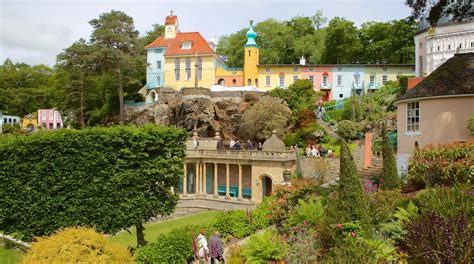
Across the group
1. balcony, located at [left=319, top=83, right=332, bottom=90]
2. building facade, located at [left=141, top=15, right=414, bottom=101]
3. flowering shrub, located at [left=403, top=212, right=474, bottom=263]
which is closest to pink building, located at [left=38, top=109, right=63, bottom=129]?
building facade, located at [left=141, top=15, right=414, bottom=101]

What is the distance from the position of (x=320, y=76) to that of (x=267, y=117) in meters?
16.7

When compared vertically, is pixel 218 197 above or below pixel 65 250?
below

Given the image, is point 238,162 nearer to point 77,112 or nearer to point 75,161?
point 75,161

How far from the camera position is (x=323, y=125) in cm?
3969

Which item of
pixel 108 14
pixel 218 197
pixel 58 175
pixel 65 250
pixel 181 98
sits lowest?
pixel 218 197

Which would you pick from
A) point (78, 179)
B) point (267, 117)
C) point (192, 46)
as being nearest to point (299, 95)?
point (267, 117)

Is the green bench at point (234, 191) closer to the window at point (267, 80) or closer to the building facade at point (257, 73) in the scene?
the building facade at point (257, 73)

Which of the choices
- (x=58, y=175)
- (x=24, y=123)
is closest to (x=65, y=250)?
(x=58, y=175)

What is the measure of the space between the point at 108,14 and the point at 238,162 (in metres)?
23.5

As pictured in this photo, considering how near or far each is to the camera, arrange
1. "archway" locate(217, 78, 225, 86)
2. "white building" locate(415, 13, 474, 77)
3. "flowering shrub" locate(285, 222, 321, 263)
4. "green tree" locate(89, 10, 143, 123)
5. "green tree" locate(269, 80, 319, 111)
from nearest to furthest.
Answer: "flowering shrub" locate(285, 222, 321, 263) < "white building" locate(415, 13, 474, 77) < "green tree" locate(269, 80, 319, 111) < "green tree" locate(89, 10, 143, 123) < "archway" locate(217, 78, 225, 86)

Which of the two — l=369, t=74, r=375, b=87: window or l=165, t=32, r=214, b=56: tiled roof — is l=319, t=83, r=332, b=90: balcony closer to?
l=369, t=74, r=375, b=87: window

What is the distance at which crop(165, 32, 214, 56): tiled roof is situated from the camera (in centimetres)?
5332

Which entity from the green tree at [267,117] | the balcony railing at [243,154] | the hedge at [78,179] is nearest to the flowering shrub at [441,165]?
the hedge at [78,179]

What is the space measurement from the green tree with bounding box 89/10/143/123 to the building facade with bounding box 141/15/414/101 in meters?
5.26
